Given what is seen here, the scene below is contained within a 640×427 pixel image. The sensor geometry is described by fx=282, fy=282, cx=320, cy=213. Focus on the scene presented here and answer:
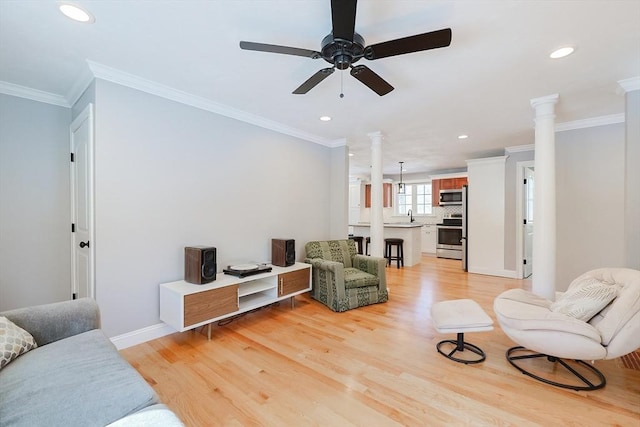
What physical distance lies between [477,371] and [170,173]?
3311 millimetres

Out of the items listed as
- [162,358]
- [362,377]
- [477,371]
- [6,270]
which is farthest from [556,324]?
[6,270]

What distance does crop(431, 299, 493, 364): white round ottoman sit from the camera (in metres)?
2.30

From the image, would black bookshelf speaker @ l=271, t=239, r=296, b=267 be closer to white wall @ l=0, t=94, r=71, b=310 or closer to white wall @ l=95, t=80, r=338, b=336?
white wall @ l=95, t=80, r=338, b=336

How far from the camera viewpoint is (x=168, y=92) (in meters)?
2.85

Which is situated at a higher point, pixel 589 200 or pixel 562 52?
pixel 562 52

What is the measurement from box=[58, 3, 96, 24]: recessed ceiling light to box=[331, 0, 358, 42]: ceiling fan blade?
5.15 ft

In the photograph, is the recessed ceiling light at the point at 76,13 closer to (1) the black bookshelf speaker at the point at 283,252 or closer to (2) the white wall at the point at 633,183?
(1) the black bookshelf speaker at the point at 283,252

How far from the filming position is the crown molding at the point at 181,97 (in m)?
2.45

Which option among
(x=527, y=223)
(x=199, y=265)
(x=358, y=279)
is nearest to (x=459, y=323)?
(x=358, y=279)

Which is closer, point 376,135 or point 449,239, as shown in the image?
point 376,135

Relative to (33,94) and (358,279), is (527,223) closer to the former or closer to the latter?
(358,279)

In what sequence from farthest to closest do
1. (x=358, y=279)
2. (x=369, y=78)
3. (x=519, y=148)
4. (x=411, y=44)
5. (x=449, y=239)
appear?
(x=449, y=239), (x=519, y=148), (x=358, y=279), (x=369, y=78), (x=411, y=44)

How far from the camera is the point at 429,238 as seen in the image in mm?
8250

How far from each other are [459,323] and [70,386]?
2.49 metres
